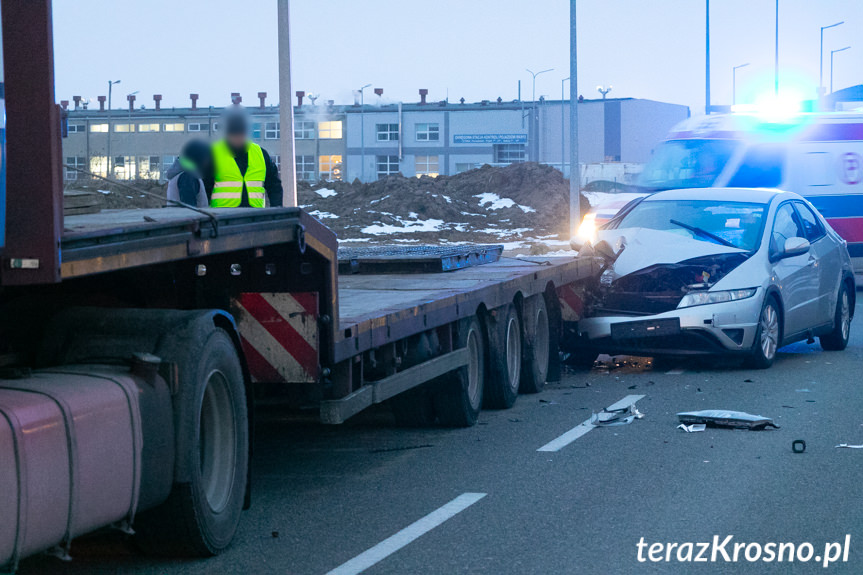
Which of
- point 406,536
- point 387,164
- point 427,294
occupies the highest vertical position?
point 387,164

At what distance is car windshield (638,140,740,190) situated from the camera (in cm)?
2148

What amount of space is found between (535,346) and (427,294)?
244 centimetres

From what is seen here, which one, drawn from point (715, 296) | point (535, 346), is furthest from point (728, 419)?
point (715, 296)

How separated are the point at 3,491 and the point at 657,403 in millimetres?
6957

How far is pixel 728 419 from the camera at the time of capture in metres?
9.05

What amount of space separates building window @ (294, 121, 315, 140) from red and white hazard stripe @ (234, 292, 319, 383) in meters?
96.3

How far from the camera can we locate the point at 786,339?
492 inches

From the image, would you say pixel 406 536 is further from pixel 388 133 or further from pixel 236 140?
pixel 388 133

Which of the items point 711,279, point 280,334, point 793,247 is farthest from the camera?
point 793,247

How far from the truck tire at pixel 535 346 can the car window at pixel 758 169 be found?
35.3 feet

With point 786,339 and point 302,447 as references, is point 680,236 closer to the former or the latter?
point 786,339

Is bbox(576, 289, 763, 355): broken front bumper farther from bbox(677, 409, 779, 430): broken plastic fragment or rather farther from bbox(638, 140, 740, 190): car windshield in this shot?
bbox(638, 140, 740, 190): car windshield

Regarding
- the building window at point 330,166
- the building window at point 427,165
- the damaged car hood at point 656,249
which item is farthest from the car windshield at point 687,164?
the building window at point 330,166

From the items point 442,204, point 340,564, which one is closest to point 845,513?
point 340,564
